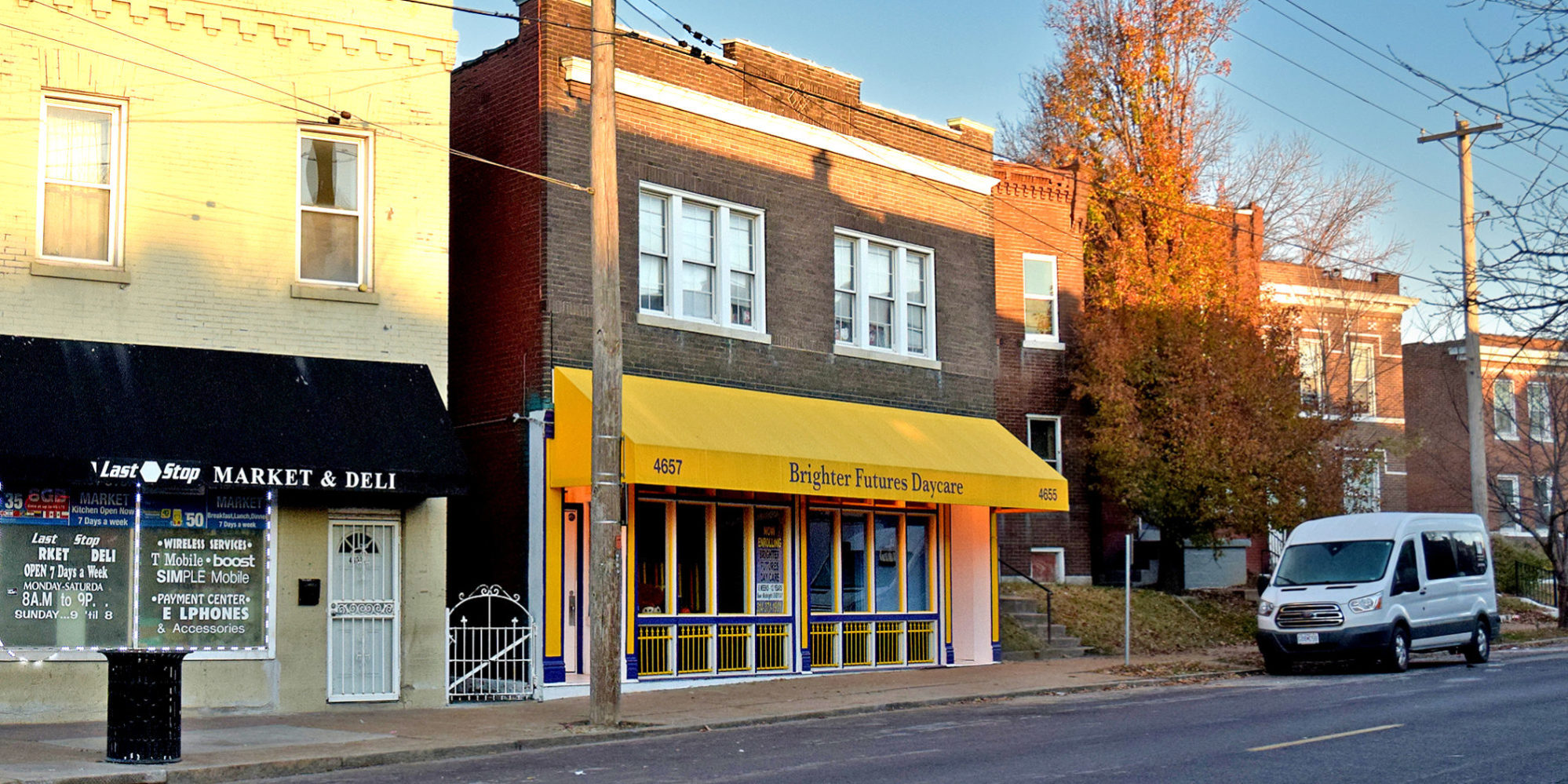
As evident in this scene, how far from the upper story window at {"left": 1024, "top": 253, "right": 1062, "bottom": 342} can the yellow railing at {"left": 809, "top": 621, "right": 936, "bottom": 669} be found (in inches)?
335

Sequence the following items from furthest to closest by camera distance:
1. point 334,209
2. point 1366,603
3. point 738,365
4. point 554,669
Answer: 1. point 1366,603
2. point 738,365
3. point 554,669
4. point 334,209

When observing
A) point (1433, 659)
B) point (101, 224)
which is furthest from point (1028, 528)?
point (101, 224)

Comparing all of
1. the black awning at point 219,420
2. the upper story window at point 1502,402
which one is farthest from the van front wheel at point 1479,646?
the upper story window at point 1502,402

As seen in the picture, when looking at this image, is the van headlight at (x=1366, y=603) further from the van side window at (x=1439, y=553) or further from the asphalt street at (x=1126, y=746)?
the asphalt street at (x=1126, y=746)

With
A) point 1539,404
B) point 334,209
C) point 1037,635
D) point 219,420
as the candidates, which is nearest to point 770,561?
point 1037,635

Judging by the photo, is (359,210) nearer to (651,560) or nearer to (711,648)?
(651,560)

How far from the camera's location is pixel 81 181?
1566 centimetres

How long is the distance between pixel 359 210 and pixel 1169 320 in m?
17.0

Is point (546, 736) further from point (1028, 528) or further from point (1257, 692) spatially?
point (1028, 528)

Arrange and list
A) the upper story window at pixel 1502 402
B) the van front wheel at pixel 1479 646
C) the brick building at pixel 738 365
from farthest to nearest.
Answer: the upper story window at pixel 1502 402, the van front wheel at pixel 1479 646, the brick building at pixel 738 365

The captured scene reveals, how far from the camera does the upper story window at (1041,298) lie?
2989cm

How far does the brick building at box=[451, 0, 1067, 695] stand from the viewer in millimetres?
18688

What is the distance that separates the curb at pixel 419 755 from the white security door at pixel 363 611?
357cm

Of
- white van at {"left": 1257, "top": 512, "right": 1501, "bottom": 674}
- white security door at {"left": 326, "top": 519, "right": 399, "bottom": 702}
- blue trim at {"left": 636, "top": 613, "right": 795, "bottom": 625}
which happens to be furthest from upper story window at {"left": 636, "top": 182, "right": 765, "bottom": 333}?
white van at {"left": 1257, "top": 512, "right": 1501, "bottom": 674}
